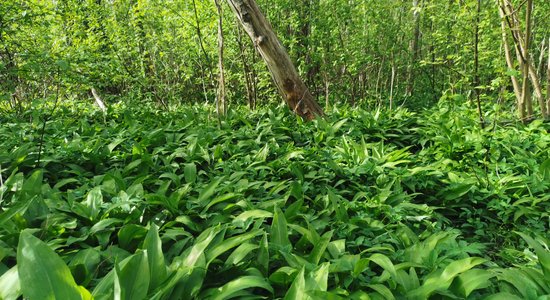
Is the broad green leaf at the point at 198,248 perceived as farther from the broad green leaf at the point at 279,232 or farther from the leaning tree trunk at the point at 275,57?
the leaning tree trunk at the point at 275,57

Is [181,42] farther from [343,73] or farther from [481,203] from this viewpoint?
[481,203]

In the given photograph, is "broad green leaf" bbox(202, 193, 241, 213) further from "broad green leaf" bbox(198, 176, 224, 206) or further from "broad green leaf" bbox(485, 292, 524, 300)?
"broad green leaf" bbox(485, 292, 524, 300)

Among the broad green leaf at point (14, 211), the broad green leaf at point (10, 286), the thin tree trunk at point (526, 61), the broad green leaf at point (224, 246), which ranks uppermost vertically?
the thin tree trunk at point (526, 61)

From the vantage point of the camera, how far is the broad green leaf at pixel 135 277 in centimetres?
142

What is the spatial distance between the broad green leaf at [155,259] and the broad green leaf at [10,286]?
0.46 m

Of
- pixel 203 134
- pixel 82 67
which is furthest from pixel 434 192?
pixel 82 67

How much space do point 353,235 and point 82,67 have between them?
3.87 meters

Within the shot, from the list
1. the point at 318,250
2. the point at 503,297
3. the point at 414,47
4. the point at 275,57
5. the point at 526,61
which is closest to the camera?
the point at 503,297

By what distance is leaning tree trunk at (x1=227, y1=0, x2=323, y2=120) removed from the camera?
507 centimetres

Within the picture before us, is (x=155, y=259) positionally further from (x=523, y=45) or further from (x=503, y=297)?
(x=523, y=45)

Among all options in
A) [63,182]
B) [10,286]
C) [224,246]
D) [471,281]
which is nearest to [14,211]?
[10,286]

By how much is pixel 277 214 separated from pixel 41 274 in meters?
1.16

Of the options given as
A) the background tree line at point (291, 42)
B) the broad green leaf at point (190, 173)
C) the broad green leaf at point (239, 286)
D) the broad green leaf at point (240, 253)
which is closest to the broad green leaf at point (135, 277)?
the broad green leaf at point (239, 286)

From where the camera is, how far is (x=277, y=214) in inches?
84.0
